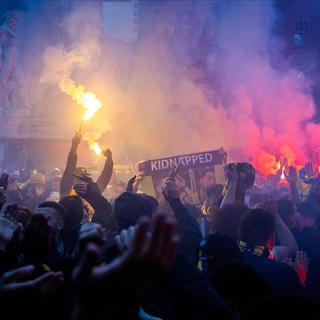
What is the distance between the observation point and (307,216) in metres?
4.82

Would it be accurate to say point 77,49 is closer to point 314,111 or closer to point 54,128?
point 54,128

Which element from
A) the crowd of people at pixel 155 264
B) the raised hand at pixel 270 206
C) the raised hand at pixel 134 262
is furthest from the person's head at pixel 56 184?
the raised hand at pixel 134 262

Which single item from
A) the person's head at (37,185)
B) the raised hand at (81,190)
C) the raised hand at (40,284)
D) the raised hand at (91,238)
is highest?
the person's head at (37,185)

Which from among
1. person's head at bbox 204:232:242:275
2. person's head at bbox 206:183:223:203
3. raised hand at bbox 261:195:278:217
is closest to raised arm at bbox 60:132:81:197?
person's head at bbox 206:183:223:203

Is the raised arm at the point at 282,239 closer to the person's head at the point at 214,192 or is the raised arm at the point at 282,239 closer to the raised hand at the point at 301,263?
the raised hand at the point at 301,263

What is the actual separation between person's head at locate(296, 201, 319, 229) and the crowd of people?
3cm

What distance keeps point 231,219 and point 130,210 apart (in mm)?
1246

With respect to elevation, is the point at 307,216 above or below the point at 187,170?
below

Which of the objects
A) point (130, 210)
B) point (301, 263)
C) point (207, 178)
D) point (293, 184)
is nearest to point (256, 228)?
point (301, 263)

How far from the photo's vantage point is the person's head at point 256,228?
2.88m

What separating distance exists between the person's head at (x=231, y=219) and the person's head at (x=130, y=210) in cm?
101

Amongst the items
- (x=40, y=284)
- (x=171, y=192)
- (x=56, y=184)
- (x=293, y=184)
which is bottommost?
(x=40, y=284)

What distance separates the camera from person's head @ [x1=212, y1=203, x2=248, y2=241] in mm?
3533

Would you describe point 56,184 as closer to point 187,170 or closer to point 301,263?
point 187,170
